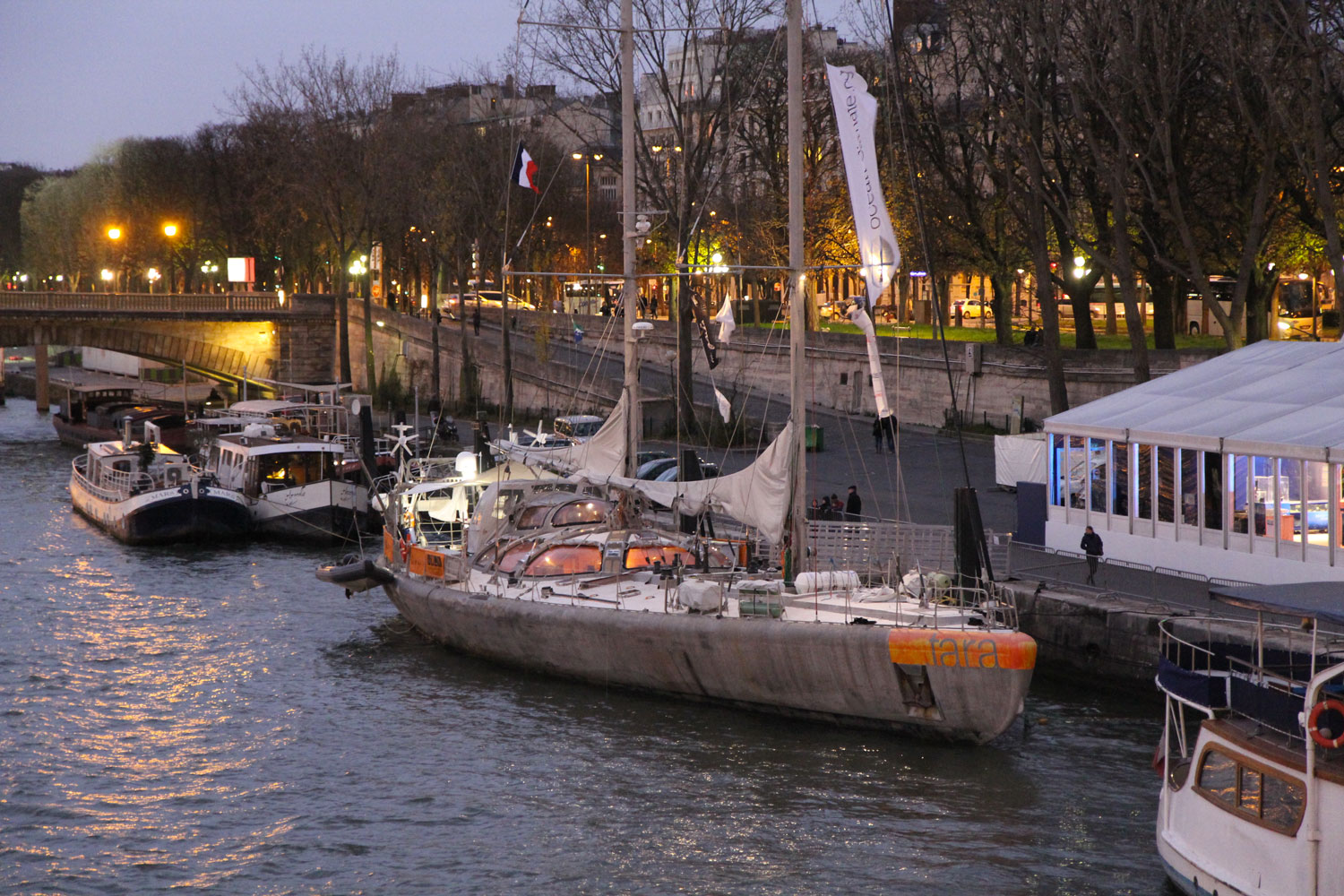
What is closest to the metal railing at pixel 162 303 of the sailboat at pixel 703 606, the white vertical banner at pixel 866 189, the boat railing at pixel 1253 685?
the sailboat at pixel 703 606

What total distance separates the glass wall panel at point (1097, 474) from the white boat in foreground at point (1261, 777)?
1202 centimetres

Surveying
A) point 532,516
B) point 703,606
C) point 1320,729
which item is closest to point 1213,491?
point 703,606

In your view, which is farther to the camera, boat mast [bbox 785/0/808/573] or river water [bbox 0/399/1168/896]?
boat mast [bbox 785/0/808/573]

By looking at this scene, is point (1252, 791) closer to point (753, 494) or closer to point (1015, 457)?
point (753, 494)

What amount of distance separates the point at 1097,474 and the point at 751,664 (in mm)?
10124

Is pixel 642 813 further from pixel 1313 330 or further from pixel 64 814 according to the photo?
pixel 1313 330

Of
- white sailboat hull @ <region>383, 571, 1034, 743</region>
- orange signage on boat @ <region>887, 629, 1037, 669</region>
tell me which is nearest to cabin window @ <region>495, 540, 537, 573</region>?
white sailboat hull @ <region>383, 571, 1034, 743</region>

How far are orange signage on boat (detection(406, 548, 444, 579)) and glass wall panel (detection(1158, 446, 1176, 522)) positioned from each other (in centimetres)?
1262

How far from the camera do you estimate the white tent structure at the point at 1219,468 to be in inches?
957

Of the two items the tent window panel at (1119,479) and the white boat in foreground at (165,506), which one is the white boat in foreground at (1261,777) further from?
the white boat in foreground at (165,506)

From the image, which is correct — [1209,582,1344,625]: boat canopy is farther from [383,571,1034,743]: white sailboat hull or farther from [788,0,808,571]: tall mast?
[788,0,808,571]: tall mast

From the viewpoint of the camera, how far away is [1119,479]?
28.4m

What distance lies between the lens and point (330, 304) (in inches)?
3036

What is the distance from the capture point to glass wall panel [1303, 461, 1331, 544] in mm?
24188
